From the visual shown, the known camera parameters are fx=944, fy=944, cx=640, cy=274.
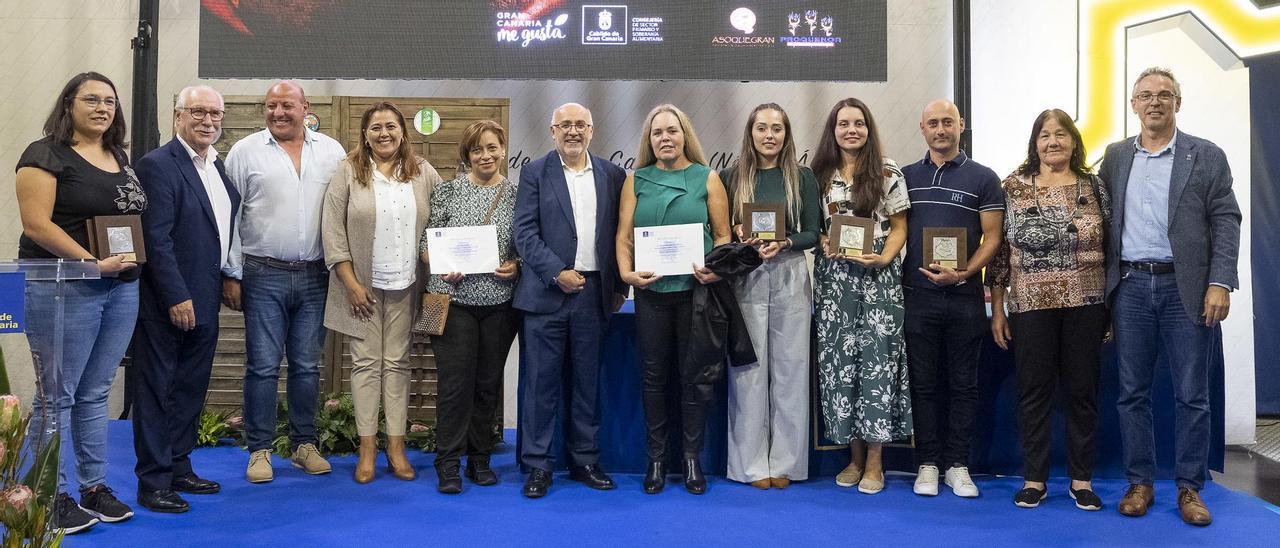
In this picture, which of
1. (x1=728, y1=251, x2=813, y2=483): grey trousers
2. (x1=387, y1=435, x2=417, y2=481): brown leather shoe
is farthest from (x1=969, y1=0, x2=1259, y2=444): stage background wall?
(x1=387, y1=435, x2=417, y2=481): brown leather shoe

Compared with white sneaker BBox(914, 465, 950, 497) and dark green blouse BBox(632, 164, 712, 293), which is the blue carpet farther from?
dark green blouse BBox(632, 164, 712, 293)

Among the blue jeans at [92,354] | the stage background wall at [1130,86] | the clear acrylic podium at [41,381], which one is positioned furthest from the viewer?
the stage background wall at [1130,86]

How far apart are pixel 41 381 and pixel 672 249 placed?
2052 millimetres

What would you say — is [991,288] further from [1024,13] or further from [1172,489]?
[1024,13]

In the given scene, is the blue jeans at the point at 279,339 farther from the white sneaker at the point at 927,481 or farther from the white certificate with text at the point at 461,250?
the white sneaker at the point at 927,481

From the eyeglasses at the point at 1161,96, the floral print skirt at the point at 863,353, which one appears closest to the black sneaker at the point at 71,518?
the floral print skirt at the point at 863,353

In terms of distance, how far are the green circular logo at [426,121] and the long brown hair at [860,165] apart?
7.58 ft

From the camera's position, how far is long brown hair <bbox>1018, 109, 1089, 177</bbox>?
3.50 m

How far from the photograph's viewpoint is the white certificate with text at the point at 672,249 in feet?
11.6

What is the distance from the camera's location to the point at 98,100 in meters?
3.04

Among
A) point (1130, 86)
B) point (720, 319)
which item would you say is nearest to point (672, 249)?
point (720, 319)

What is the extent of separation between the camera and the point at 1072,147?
11.5 ft

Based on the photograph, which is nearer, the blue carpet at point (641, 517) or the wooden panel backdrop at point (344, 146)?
the blue carpet at point (641, 517)

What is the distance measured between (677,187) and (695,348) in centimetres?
62
